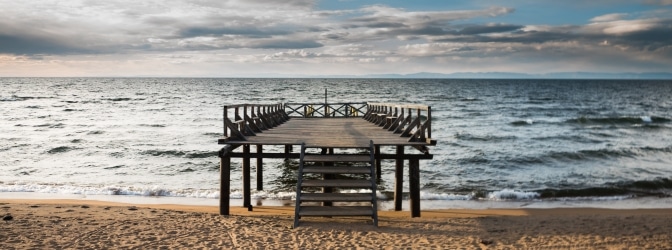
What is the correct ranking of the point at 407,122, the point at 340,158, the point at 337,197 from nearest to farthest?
the point at 337,197
the point at 340,158
the point at 407,122

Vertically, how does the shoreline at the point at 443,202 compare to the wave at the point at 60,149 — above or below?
below

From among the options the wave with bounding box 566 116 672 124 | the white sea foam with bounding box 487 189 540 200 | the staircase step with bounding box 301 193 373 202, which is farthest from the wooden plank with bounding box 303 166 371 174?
the wave with bounding box 566 116 672 124

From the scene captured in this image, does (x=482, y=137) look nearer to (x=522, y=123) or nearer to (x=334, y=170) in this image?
(x=522, y=123)

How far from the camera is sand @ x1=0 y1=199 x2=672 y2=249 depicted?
32.6ft

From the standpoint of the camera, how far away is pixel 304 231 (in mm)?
10820

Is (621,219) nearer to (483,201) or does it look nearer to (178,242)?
(483,201)

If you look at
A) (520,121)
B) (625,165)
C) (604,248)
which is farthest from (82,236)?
(520,121)

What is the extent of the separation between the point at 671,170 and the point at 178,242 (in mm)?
23833

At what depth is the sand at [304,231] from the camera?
9938 mm

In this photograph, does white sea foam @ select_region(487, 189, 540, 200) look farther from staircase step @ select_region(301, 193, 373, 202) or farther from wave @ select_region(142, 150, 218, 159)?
wave @ select_region(142, 150, 218, 159)

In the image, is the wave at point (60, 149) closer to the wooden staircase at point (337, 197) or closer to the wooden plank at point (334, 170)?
the wooden staircase at point (337, 197)

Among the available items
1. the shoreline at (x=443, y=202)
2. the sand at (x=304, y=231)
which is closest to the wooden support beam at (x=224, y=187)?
the sand at (x=304, y=231)

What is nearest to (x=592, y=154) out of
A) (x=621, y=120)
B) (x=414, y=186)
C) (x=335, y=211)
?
(x=414, y=186)

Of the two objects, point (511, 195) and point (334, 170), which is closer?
point (334, 170)
